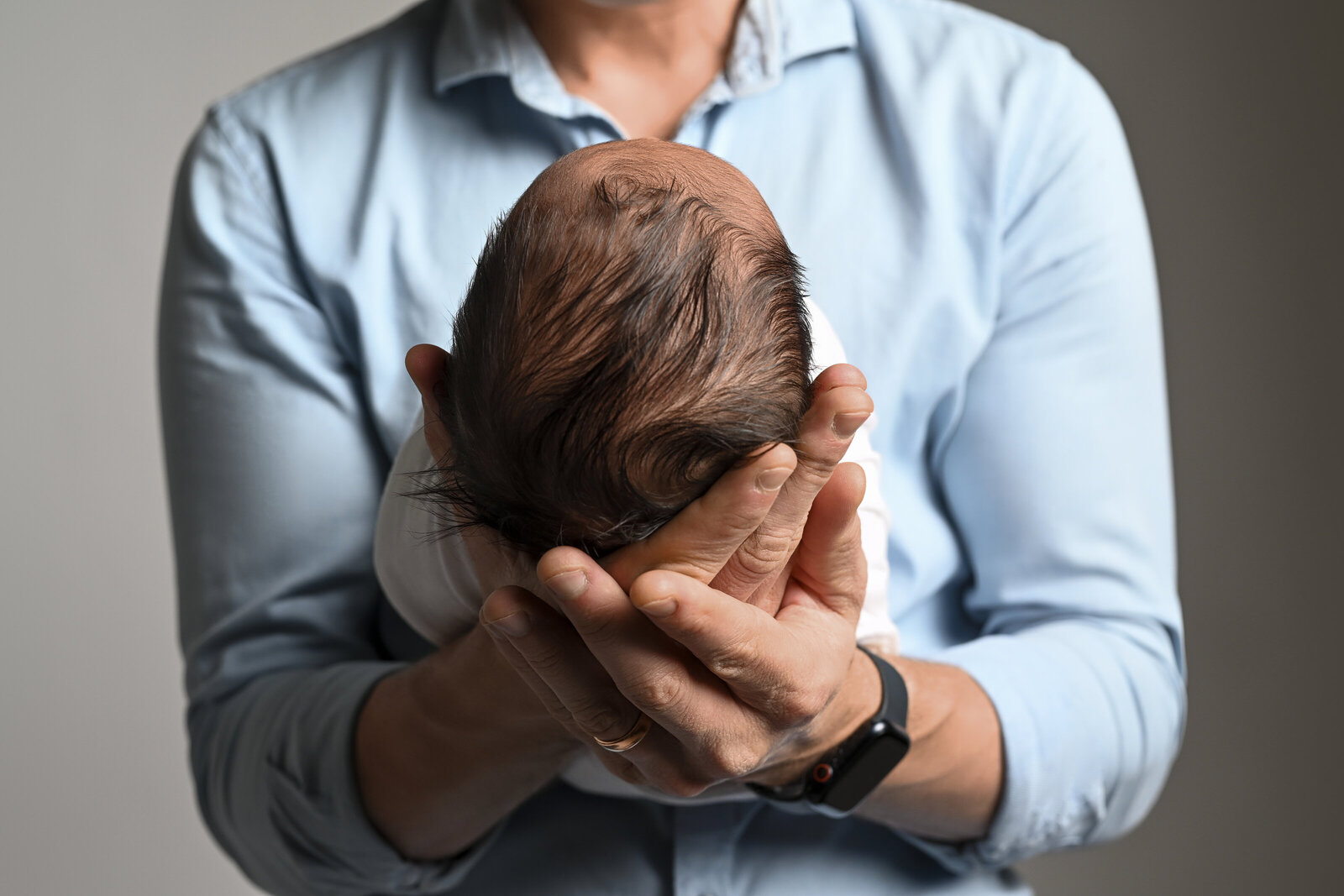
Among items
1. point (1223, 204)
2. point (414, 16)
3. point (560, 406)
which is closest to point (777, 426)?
point (560, 406)

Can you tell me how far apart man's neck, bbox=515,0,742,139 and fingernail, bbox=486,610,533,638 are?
495 millimetres

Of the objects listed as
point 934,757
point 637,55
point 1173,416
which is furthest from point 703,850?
point 1173,416

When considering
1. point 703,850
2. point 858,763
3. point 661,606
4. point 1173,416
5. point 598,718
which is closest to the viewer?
point 661,606

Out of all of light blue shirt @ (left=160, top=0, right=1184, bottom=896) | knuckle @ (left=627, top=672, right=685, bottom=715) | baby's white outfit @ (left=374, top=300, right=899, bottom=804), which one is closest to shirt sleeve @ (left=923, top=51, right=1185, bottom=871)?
light blue shirt @ (left=160, top=0, right=1184, bottom=896)

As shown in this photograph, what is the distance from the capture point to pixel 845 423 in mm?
598

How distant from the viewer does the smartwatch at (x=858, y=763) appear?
2.50 ft

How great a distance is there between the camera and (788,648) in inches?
24.4

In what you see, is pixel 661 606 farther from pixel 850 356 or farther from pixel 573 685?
pixel 850 356

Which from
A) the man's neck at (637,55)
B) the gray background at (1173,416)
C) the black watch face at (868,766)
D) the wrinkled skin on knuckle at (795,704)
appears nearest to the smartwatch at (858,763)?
the black watch face at (868,766)

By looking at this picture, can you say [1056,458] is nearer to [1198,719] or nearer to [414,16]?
[414,16]

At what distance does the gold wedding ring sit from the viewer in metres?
0.67

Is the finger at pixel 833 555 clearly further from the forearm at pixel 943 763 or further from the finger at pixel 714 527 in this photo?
the forearm at pixel 943 763

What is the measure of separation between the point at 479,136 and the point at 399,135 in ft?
0.21

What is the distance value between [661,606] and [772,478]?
0.08 m
